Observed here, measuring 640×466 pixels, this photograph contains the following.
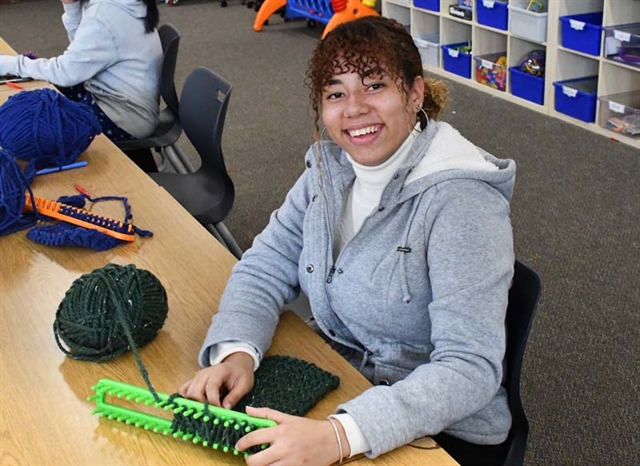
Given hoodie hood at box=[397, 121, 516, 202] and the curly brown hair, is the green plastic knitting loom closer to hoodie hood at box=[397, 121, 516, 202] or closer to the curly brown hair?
hoodie hood at box=[397, 121, 516, 202]

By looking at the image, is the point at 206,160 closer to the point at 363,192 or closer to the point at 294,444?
the point at 363,192

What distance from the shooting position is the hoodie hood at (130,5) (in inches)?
110

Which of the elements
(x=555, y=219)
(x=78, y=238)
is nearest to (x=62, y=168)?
(x=78, y=238)

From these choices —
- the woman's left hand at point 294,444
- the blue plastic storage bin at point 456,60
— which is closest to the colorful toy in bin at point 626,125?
the blue plastic storage bin at point 456,60

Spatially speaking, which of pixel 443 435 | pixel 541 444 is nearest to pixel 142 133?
pixel 541 444

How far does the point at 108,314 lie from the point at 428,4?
4.09m

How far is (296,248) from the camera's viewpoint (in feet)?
4.73

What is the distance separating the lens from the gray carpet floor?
210cm

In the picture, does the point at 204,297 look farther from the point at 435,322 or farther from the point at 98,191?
the point at 98,191

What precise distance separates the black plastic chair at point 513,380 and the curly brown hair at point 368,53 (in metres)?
0.36

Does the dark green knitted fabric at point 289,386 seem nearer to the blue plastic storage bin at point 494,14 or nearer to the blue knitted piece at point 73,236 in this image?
the blue knitted piece at point 73,236

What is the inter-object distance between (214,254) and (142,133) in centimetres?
154

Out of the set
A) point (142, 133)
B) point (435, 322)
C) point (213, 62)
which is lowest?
point (213, 62)

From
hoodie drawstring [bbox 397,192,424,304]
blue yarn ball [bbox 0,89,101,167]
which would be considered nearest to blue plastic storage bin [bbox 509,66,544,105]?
blue yarn ball [bbox 0,89,101,167]
